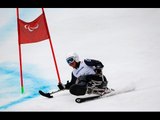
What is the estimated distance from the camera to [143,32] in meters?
15.6

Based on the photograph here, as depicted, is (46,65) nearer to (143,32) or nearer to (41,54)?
(41,54)

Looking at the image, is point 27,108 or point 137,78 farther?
point 137,78

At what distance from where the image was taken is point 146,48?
42.1 ft

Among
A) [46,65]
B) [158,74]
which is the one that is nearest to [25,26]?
[158,74]

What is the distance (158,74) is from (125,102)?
9.29ft

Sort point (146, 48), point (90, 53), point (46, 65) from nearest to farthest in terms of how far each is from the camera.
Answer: point (146, 48)
point (46, 65)
point (90, 53)

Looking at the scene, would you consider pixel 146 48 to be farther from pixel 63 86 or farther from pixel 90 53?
pixel 63 86

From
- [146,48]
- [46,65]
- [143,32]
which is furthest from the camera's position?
[143,32]

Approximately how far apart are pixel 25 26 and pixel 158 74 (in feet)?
10.5

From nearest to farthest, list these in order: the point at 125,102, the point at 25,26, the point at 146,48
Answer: the point at 125,102
the point at 25,26
the point at 146,48

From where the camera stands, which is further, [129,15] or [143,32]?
[129,15]

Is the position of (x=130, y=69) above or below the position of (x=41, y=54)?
below

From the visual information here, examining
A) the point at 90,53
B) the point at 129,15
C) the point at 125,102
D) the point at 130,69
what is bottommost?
the point at 125,102

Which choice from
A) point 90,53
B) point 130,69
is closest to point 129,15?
point 90,53
